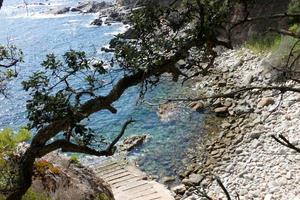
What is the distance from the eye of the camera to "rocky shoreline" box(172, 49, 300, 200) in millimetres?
13109

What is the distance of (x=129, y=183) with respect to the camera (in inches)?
552

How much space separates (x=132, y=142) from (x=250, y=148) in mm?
4540

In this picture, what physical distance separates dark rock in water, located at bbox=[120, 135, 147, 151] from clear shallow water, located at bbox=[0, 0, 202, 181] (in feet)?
1.00

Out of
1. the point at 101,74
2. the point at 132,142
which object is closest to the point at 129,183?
the point at 132,142

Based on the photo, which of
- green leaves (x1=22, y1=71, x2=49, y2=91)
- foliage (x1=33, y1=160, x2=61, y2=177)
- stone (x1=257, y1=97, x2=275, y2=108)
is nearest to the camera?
green leaves (x1=22, y1=71, x2=49, y2=91)

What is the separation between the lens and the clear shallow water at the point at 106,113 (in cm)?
1634

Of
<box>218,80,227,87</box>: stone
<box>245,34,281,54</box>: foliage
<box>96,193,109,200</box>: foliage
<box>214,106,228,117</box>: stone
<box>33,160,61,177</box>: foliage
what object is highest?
<box>33,160,61,177</box>: foliage

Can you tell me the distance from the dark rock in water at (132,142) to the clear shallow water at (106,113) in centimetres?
31

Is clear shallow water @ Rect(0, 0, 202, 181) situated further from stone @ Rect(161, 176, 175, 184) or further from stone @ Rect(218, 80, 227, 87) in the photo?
stone @ Rect(218, 80, 227, 87)

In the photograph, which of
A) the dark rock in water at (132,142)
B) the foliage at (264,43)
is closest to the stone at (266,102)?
the foliage at (264,43)

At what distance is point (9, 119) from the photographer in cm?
2180

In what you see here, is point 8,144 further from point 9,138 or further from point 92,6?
point 92,6

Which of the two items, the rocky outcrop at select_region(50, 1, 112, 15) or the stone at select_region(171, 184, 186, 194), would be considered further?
the rocky outcrop at select_region(50, 1, 112, 15)

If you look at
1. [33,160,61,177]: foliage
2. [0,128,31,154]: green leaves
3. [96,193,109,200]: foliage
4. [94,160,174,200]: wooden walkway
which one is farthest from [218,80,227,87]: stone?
[0,128,31,154]: green leaves
